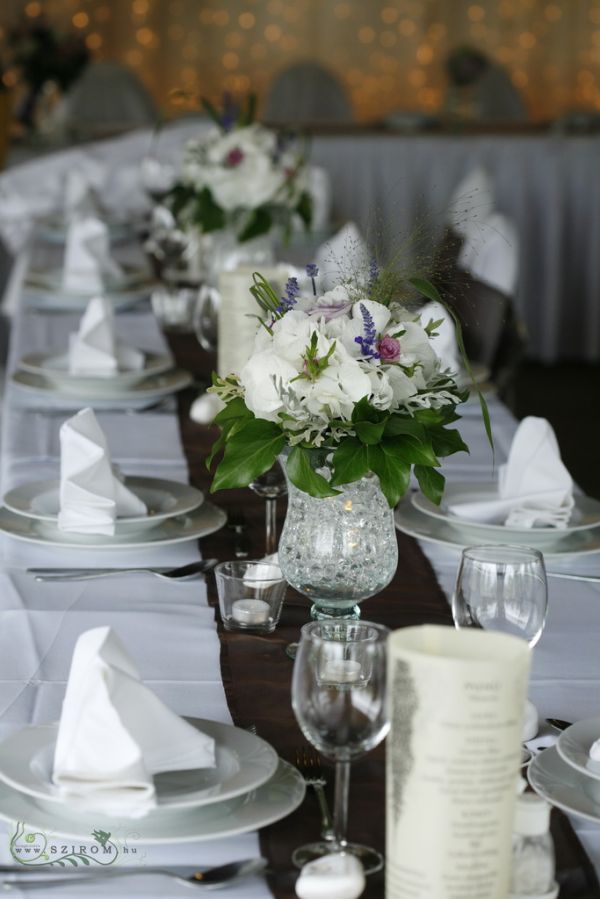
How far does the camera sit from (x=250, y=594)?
129 cm

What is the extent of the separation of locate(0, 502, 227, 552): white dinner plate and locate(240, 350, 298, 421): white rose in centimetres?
37

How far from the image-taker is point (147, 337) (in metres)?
2.74

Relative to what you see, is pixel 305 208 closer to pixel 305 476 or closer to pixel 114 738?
pixel 305 476

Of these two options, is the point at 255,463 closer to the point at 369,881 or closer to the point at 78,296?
the point at 369,881

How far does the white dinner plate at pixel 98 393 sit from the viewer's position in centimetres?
217

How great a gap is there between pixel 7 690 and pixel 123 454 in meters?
0.78

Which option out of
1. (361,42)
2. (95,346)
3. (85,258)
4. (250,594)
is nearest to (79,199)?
(85,258)

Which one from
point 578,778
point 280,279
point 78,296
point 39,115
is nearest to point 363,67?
point 39,115

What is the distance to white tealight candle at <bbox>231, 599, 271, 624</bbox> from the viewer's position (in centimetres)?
128

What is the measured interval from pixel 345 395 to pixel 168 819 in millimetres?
403

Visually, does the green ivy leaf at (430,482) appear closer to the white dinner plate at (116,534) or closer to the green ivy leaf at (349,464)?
the green ivy leaf at (349,464)

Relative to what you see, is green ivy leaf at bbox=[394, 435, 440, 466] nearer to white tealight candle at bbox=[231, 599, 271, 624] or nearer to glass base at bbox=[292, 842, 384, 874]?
white tealight candle at bbox=[231, 599, 271, 624]

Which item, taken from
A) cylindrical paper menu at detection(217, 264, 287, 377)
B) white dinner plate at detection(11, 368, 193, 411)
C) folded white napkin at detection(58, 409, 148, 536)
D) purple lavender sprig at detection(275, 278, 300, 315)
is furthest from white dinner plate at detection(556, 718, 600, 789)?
white dinner plate at detection(11, 368, 193, 411)

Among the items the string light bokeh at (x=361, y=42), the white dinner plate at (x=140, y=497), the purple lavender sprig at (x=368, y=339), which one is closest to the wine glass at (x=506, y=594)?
the purple lavender sprig at (x=368, y=339)
